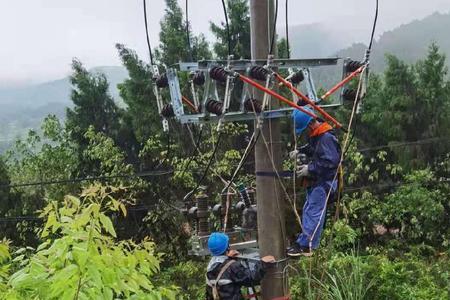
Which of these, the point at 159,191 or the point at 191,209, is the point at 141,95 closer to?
the point at 159,191

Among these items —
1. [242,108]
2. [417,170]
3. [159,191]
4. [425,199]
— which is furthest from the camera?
[159,191]

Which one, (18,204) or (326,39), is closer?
(18,204)

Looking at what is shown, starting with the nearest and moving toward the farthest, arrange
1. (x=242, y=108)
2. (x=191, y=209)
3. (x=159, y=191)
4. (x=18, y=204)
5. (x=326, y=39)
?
(x=242, y=108), (x=191, y=209), (x=159, y=191), (x=18, y=204), (x=326, y=39)

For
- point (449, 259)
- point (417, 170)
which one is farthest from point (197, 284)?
point (417, 170)

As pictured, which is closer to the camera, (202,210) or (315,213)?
(315,213)

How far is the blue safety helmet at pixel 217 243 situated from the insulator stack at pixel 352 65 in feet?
5.60

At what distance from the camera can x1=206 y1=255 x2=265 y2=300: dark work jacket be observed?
15.5 feet

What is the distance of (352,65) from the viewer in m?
4.77

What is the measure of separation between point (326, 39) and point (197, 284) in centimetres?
10588

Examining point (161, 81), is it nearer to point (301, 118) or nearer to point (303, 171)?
point (301, 118)

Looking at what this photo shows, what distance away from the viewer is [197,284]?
9.91 meters

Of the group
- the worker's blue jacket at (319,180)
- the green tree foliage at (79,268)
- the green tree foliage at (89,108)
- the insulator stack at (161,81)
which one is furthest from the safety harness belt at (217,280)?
the green tree foliage at (89,108)

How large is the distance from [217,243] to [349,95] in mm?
1645

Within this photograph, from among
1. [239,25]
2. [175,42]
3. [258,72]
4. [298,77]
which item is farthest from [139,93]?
[258,72]
